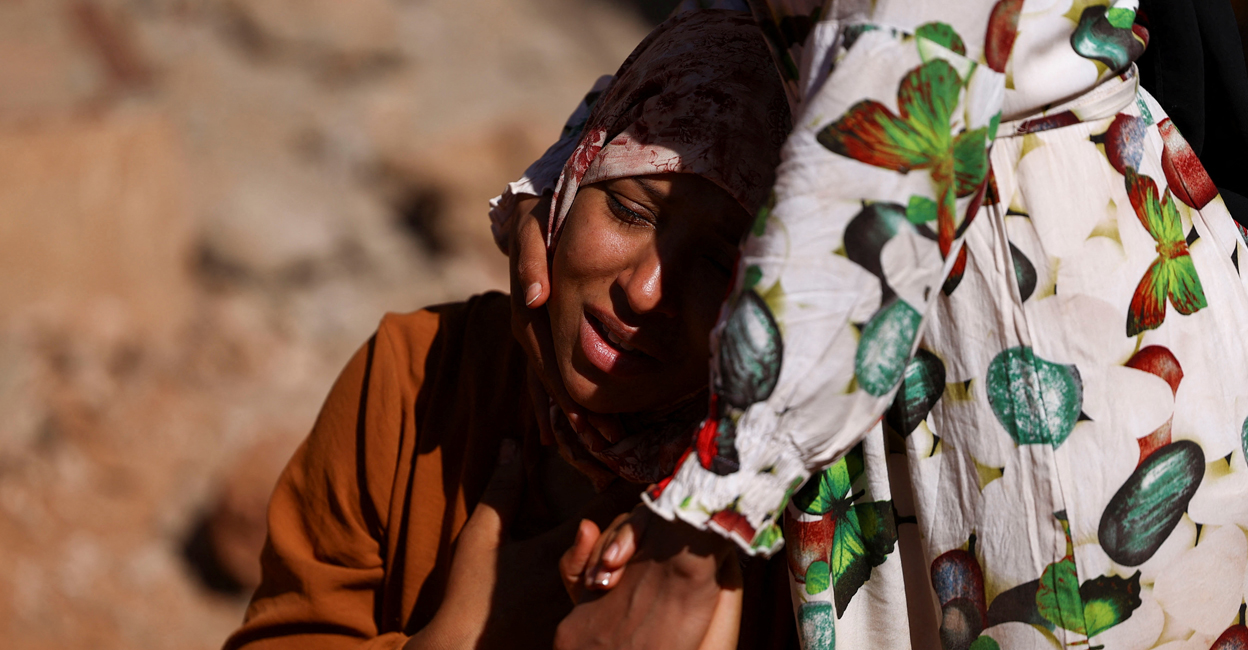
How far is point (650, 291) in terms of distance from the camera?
95cm

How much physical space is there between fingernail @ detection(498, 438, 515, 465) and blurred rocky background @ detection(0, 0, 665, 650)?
192cm

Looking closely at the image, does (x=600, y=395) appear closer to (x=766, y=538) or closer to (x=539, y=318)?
(x=539, y=318)

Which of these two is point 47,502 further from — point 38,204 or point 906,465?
point 906,465

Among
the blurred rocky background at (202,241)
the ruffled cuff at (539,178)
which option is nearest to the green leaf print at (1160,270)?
the ruffled cuff at (539,178)

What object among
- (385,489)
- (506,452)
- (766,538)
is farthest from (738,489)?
(385,489)

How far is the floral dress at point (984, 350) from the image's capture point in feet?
2.08

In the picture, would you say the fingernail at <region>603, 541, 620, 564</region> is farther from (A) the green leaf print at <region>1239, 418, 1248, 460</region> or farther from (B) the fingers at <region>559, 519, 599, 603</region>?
(A) the green leaf print at <region>1239, 418, 1248, 460</region>

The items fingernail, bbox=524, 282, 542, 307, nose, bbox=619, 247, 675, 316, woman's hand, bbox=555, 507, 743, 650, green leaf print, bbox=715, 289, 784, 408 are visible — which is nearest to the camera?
green leaf print, bbox=715, 289, 784, 408

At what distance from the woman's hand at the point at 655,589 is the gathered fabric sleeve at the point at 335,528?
67 cm

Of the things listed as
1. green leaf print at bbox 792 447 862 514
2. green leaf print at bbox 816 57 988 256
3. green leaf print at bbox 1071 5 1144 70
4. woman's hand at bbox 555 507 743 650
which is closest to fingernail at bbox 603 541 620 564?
woman's hand at bbox 555 507 743 650

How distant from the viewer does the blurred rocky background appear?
10.1 ft

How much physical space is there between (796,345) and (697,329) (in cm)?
33

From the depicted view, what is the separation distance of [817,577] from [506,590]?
513 mm

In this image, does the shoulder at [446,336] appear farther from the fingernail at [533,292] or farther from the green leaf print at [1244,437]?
the green leaf print at [1244,437]
